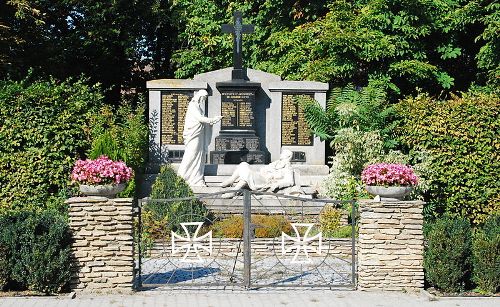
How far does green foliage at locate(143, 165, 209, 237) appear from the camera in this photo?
496 inches

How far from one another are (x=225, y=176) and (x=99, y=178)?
7516 millimetres

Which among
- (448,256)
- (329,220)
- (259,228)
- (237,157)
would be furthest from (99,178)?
(237,157)

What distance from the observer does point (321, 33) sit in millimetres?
19891

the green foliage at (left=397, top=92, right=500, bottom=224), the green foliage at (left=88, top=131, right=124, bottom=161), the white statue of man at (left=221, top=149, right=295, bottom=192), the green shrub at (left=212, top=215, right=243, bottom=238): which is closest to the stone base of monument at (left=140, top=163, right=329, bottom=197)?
the white statue of man at (left=221, top=149, right=295, bottom=192)

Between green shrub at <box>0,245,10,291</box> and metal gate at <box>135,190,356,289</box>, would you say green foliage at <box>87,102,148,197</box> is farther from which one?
green shrub at <box>0,245,10,291</box>

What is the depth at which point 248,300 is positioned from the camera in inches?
348

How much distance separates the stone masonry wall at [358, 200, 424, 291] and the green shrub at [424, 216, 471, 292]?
0.17 m

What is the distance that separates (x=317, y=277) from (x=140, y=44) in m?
17.9

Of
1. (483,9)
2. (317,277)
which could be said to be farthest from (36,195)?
(483,9)

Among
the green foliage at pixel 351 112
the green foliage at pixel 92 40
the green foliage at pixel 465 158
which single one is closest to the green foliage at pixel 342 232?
the green foliage at pixel 465 158

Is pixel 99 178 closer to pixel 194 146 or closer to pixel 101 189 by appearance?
pixel 101 189

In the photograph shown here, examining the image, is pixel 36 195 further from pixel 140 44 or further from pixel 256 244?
pixel 140 44

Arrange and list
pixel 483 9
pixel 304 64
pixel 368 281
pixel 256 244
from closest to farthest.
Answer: pixel 368 281 < pixel 256 244 < pixel 483 9 < pixel 304 64

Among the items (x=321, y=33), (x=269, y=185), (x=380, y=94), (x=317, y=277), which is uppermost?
(x=321, y=33)
